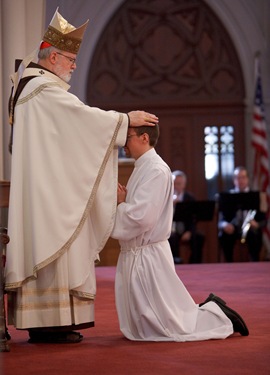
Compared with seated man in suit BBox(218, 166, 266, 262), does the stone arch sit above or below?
above

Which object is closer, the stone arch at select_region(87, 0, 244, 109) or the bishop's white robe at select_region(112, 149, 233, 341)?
the bishop's white robe at select_region(112, 149, 233, 341)

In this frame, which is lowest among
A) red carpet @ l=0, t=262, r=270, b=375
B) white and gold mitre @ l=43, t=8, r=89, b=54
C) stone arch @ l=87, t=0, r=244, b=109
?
red carpet @ l=0, t=262, r=270, b=375

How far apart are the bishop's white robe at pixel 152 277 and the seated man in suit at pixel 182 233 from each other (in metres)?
6.81

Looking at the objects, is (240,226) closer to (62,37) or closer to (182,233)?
(182,233)

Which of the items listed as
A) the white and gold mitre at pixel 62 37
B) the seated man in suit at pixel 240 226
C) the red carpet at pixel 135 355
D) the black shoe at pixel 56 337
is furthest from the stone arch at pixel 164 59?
the black shoe at pixel 56 337

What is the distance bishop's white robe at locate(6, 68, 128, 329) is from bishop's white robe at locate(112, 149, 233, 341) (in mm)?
168

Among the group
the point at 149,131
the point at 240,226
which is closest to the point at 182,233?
the point at 240,226

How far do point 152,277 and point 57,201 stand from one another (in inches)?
28.6

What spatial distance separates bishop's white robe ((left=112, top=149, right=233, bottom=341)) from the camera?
5480 millimetres

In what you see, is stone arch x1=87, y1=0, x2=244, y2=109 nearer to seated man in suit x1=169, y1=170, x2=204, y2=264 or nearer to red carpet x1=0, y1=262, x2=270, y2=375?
seated man in suit x1=169, y1=170, x2=204, y2=264

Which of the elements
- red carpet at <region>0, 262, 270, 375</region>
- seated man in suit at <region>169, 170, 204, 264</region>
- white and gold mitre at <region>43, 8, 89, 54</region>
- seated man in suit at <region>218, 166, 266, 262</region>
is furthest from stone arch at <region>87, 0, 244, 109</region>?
white and gold mitre at <region>43, 8, 89, 54</region>

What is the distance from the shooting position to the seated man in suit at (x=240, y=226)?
41.7ft

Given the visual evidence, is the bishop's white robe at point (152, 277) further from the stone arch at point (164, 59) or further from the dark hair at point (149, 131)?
the stone arch at point (164, 59)

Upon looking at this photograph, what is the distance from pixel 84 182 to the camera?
5.51 metres
